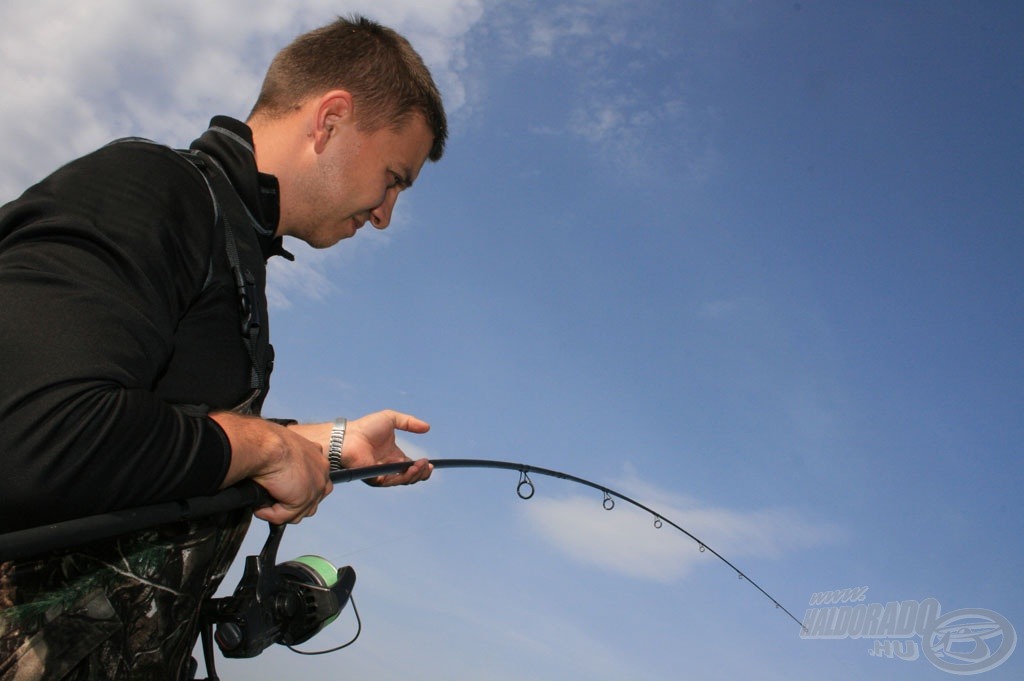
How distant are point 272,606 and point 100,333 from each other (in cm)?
128

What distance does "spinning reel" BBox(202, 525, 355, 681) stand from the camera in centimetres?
255

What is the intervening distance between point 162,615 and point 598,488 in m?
4.93

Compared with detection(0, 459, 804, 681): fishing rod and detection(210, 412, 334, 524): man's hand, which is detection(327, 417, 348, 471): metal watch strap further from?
detection(210, 412, 334, 524): man's hand

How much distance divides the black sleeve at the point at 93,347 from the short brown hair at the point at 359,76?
1094 mm

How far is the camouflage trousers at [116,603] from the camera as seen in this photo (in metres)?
2.14

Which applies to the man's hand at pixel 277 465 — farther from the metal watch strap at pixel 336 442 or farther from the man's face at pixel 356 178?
the man's face at pixel 356 178

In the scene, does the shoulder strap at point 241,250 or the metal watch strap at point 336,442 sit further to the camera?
the metal watch strap at point 336,442

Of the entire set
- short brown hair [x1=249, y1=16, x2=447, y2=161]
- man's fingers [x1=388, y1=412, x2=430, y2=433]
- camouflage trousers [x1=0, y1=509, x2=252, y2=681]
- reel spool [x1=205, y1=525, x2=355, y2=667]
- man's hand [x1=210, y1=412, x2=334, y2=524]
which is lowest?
camouflage trousers [x1=0, y1=509, x2=252, y2=681]

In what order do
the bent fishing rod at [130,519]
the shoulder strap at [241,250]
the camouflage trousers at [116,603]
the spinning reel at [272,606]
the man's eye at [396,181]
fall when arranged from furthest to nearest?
the man's eye at [396,181] < the spinning reel at [272,606] < the shoulder strap at [241,250] < the camouflage trousers at [116,603] < the bent fishing rod at [130,519]

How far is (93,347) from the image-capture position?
168 centimetres

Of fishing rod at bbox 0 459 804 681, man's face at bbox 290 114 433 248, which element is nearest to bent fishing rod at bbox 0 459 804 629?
fishing rod at bbox 0 459 804 681

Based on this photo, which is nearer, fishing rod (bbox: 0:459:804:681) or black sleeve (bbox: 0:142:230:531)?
black sleeve (bbox: 0:142:230:531)

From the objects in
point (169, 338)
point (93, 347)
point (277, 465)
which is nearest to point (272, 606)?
point (277, 465)

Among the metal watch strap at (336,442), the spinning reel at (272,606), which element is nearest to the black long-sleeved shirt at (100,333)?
the spinning reel at (272,606)
